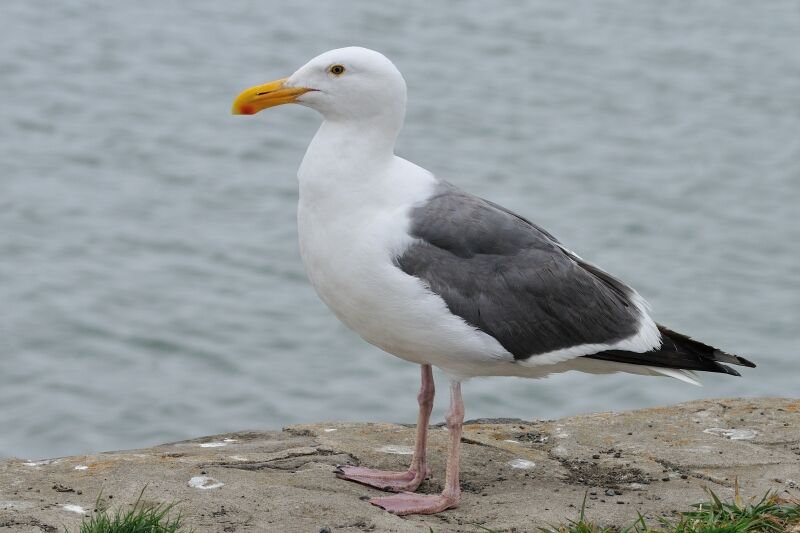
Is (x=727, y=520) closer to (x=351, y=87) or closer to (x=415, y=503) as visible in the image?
(x=415, y=503)

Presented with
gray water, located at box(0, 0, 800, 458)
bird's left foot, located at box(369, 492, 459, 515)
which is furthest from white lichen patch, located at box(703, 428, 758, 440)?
gray water, located at box(0, 0, 800, 458)

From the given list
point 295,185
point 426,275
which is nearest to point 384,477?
point 426,275

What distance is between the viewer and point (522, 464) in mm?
6684

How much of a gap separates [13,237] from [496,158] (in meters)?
5.86

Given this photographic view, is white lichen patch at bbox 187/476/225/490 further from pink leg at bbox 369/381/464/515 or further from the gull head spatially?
the gull head

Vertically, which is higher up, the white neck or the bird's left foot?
the white neck

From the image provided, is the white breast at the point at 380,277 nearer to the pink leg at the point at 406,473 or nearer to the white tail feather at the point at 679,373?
the pink leg at the point at 406,473

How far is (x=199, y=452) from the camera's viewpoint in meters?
6.85

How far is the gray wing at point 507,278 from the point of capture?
6117mm

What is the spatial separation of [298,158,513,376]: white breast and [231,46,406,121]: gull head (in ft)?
1.13

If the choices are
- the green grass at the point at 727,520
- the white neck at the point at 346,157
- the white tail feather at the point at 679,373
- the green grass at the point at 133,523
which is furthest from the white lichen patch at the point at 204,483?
the white tail feather at the point at 679,373

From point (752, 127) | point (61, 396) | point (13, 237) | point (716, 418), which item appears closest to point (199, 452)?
point (716, 418)

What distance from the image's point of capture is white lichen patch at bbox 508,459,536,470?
6.66 m

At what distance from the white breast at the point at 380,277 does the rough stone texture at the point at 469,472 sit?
0.69 m
